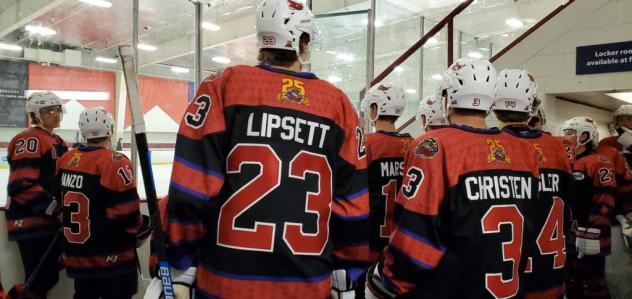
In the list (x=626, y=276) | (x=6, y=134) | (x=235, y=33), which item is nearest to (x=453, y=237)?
(x=626, y=276)

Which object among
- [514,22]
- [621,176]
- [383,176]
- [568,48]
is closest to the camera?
[383,176]

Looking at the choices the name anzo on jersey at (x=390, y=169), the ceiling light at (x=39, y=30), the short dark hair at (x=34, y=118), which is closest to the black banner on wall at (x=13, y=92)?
the ceiling light at (x=39, y=30)

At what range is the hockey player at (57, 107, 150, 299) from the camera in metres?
2.48

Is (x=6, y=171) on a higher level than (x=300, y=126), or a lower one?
lower

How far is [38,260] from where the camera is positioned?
294 cm

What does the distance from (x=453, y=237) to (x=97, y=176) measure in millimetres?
1893

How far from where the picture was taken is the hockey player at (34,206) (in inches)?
112

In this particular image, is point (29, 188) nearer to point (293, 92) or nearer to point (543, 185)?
point (293, 92)

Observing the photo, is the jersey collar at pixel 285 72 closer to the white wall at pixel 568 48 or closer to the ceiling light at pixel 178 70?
the white wall at pixel 568 48

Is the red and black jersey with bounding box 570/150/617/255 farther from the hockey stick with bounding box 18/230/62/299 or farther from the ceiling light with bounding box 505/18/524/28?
the ceiling light with bounding box 505/18/524/28

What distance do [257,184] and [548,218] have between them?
1.28 meters

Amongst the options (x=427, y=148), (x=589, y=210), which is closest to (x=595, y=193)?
(x=589, y=210)

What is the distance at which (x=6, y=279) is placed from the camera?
10.0ft

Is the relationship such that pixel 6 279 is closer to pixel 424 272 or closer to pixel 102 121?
pixel 102 121
